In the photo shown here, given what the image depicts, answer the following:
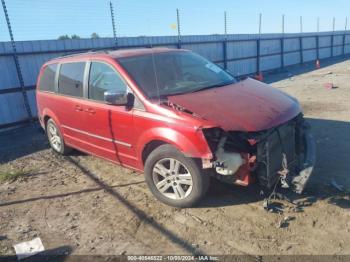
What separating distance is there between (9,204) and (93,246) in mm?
1886

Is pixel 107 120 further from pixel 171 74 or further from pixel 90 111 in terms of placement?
pixel 171 74

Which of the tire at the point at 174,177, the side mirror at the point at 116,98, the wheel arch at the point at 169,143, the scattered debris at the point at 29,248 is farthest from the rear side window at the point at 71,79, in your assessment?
the scattered debris at the point at 29,248

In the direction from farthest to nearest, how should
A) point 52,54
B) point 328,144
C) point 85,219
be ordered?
point 52,54
point 328,144
point 85,219

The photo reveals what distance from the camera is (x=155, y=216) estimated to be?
13.0 ft

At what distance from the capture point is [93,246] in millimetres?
3486

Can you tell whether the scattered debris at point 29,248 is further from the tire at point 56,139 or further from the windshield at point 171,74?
the tire at point 56,139

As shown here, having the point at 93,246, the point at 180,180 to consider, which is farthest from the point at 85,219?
the point at 180,180

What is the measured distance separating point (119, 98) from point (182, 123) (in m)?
0.96

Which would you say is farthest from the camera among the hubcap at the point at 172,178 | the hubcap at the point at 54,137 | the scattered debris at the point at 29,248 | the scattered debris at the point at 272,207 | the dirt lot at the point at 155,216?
the hubcap at the point at 54,137

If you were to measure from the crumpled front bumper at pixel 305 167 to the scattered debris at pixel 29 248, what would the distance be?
2.81m

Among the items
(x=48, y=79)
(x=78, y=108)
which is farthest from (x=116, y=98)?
(x=48, y=79)

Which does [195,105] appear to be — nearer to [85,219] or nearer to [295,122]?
[295,122]

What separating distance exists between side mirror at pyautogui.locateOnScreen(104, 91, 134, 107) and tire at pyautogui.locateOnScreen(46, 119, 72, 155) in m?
2.38

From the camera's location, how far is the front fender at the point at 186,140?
360 cm
